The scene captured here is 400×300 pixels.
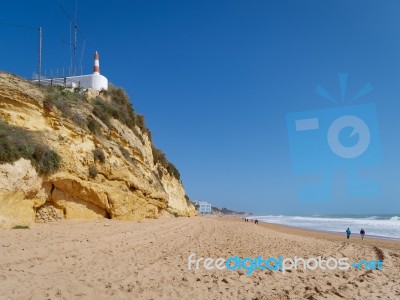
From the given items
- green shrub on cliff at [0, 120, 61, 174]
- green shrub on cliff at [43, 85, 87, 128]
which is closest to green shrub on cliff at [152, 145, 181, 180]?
green shrub on cliff at [43, 85, 87, 128]

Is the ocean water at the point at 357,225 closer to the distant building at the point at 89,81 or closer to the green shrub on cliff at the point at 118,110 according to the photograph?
the green shrub on cliff at the point at 118,110

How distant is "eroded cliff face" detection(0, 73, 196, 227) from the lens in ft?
37.6

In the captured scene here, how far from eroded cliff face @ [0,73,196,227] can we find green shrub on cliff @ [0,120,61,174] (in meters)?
0.27

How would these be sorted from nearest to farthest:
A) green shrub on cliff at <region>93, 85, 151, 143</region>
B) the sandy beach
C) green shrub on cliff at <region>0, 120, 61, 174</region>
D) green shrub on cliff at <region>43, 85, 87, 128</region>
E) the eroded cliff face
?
1. the sandy beach
2. green shrub on cliff at <region>0, 120, 61, 174</region>
3. the eroded cliff face
4. green shrub on cliff at <region>43, 85, 87, 128</region>
5. green shrub on cliff at <region>93, 85, 151, 143</region>

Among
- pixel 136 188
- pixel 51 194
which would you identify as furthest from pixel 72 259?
pixel 136 188

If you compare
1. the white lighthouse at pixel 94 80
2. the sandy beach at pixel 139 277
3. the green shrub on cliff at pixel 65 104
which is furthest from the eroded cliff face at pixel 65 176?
the white lighthouse at pixel 94 80

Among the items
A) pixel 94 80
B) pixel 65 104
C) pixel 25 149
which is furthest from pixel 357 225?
pixel 25 149

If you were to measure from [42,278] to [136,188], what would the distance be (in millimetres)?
13371

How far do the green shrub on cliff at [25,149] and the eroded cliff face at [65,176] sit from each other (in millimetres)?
273

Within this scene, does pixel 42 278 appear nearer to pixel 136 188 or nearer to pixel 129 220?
pixel 129 220

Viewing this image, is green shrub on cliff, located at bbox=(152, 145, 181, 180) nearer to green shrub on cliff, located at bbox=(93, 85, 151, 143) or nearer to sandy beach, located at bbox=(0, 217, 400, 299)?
green shrub on cliff, located at bbox=(93, 85, 151, 143)

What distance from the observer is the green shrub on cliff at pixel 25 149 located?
37.1 feet

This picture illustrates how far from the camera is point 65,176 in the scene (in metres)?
13.9

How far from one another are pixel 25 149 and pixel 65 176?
2237 millimetres
